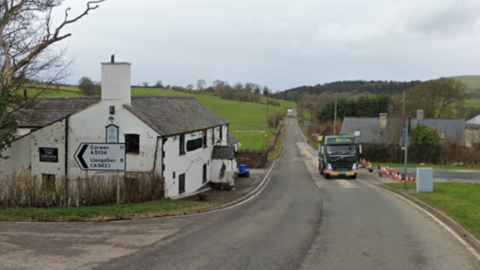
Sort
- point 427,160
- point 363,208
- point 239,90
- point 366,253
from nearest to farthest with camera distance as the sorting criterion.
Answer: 1. point 366,253
2. point 363,208
3. point 427,160
4. point 239,90

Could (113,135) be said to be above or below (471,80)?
below

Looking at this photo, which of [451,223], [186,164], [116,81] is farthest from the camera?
[186,164]

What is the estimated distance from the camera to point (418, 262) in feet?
31.0

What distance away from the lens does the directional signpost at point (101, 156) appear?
1455cm

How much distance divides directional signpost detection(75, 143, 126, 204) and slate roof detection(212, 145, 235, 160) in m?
17.3

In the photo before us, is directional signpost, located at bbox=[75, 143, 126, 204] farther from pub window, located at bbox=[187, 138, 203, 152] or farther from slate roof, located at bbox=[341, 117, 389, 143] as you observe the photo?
slate roof, located at bbox=[341, 117, 389, 143]

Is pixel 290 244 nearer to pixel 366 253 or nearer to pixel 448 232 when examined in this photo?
pixel 366 253

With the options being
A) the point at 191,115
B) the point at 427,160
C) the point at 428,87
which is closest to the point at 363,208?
the point at 191,115

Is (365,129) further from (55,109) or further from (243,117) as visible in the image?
(243,117)

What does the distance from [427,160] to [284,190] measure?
32.9 metres

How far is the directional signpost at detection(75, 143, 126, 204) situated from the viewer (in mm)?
14555

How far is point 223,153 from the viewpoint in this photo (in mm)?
32031

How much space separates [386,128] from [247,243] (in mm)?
51266

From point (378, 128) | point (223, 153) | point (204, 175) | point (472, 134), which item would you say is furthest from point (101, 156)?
point (472, 134)
